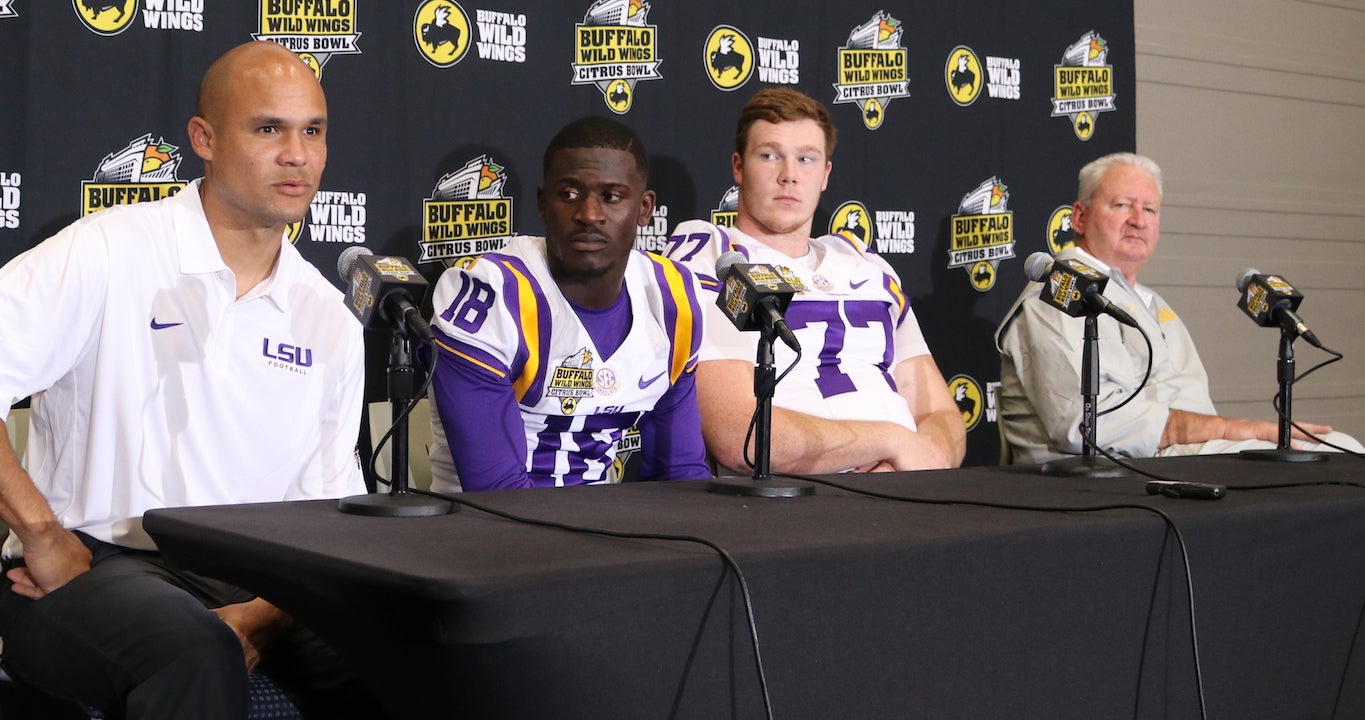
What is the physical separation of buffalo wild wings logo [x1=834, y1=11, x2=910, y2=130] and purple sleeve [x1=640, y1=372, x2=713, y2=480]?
1.65 m

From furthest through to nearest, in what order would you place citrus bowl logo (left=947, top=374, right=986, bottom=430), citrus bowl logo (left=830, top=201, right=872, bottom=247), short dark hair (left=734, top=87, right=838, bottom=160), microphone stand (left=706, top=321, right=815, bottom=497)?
citrus bowl logo (left=947, top=374, right=986, bottom=430)
citrus bowl logo (left=830, top=201, right=872, bottom=247)
short dark hair (left=734, top=87, right=838, bottom=160)
microphone stand (left=706, top=321, right=815, bottom=497)

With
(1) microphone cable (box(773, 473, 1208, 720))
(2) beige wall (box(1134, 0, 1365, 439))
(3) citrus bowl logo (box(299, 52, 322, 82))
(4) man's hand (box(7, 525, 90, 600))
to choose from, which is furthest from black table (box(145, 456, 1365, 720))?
(2) beige wall (box(1134, 0, 1365, 439))

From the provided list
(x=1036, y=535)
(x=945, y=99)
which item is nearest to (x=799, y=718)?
(x=1036, y=535)

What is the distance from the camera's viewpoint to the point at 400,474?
1.61 m

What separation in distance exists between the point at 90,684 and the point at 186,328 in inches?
23.3

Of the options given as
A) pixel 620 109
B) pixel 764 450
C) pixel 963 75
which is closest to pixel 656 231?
pixel 620 109

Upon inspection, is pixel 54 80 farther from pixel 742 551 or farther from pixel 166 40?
pixel 742 551

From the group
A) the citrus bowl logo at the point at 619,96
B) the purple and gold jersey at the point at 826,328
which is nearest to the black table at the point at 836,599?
the purple and gold jersey at the point at 826,328

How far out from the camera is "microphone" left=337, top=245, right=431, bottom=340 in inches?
62.2

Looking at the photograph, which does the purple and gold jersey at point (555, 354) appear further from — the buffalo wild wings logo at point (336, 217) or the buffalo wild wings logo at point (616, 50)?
the buffalo wild wings logo at point (616, 50)

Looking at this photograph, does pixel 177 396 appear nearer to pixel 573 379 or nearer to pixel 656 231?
pixel 573 379

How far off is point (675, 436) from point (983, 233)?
1.94m

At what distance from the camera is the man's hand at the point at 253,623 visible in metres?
1.82

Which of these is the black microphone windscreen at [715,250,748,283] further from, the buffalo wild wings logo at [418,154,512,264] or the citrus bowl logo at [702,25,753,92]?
the citrus bowl logo at [702,25,753,92]
